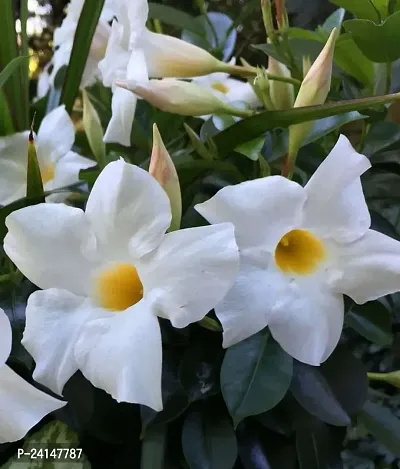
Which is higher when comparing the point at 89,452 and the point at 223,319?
the point at 223,319

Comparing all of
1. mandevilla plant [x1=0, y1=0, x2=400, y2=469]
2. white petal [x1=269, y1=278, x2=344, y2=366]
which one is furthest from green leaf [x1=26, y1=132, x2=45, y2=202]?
white petal [x1=269, y1=278, x2=344, y2=366]

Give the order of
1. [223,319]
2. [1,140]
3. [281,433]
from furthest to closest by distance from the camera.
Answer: [1,140] < [281,433] < [223,319]

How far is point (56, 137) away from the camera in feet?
1.77

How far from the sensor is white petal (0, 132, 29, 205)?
0.55m

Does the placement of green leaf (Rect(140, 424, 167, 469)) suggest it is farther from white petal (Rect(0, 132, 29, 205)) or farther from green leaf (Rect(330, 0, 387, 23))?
green leaf (Rect(330, 0, 387, 23))

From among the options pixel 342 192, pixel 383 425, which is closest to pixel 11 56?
pixel 342 192

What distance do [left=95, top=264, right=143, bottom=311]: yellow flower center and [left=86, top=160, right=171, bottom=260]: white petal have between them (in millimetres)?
34

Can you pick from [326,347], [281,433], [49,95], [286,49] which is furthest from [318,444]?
[49,95]

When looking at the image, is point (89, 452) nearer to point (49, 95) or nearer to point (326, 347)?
point (326, 347)

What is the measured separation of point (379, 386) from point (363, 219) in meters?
0.39

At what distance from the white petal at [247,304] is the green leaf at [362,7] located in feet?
0.88

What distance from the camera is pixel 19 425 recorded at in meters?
0.33

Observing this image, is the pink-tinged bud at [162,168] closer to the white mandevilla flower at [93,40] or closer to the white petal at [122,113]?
the white petal at [122,113]

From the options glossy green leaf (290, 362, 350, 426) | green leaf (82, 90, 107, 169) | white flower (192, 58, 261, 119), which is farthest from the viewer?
white flower (192, 58, 261, 119)
